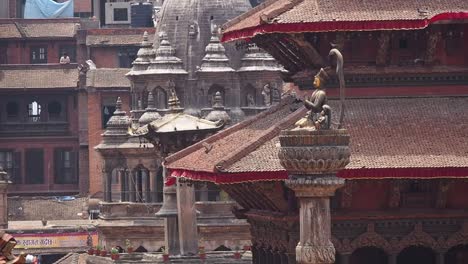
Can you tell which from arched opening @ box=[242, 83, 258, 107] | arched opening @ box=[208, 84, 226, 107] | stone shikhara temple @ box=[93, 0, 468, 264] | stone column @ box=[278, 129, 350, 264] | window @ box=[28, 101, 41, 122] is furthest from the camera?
window @ box=[28, 101, 41, 122]

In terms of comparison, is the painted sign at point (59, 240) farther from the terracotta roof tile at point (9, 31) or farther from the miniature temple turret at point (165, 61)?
the terracotta roof tile at point (9, 31)

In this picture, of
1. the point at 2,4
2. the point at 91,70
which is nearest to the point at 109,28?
the point at 91,70

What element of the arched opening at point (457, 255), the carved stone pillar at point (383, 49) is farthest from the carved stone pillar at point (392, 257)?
the carved stone pillar at point (383, 49)

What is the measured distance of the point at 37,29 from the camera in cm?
11162

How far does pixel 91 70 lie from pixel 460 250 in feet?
227

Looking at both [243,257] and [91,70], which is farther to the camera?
[91,70]

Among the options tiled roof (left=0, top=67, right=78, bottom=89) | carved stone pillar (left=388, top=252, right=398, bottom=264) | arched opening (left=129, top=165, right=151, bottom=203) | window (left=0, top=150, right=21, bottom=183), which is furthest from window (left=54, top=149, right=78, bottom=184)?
carved stone pillar (left=388, top=252, right=398, bottom=264)

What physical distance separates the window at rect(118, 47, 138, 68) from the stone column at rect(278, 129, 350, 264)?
7691 centimetres

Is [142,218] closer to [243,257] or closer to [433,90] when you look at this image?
[243,257]

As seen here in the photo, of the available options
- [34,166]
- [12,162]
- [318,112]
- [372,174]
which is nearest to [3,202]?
[12,162]

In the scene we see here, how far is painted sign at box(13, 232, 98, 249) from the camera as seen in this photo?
86.9m

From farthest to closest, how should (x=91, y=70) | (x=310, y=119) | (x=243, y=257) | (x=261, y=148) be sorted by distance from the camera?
1. (x=91, y=70)
2. (x=243, y=257)
3. (x=261, y=148)
4. (x=310, y=119)

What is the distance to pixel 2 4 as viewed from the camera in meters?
120

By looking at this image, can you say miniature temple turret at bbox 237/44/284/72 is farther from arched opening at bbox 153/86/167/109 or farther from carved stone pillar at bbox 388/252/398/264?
carved stone pillar at bbox 388/252/398/264
